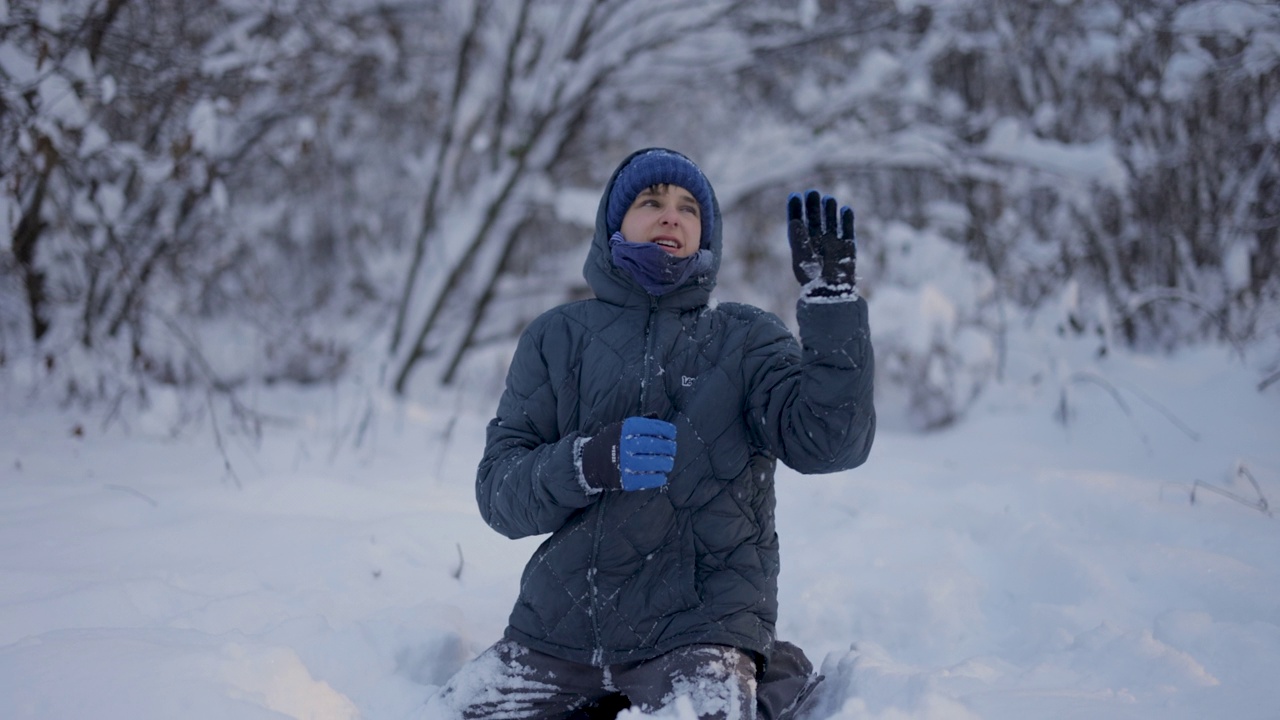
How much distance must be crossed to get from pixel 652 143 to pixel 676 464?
643cm

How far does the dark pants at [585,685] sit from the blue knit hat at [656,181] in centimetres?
93

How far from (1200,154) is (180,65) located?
590cm

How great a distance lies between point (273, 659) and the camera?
1792mm

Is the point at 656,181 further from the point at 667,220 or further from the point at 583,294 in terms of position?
the point at 583,294

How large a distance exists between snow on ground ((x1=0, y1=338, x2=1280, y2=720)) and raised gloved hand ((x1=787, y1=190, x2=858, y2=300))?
2.58 feet

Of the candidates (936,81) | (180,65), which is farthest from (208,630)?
(936,81)

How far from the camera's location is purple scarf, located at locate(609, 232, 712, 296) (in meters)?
1.88

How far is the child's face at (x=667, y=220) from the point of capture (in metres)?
1.95

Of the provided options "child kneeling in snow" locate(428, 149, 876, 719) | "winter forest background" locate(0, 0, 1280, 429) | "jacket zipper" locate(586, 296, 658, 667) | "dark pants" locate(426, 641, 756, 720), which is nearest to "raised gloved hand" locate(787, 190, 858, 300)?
"child kneeling in snow" locate(428, 149, 876, 719)

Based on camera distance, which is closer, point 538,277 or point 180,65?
point 180,65

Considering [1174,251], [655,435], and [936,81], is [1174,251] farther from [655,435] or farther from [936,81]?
[655,435]

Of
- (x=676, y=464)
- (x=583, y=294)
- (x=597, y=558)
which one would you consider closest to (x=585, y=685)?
(x=597, y=558)

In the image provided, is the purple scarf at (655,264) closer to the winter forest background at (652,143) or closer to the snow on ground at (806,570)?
the snow on ground at (806,570)

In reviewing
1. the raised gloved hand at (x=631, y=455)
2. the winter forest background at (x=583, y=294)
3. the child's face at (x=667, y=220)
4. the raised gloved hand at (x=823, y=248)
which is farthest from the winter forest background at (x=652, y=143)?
the raised gloved hand at (x=823, y=248)
